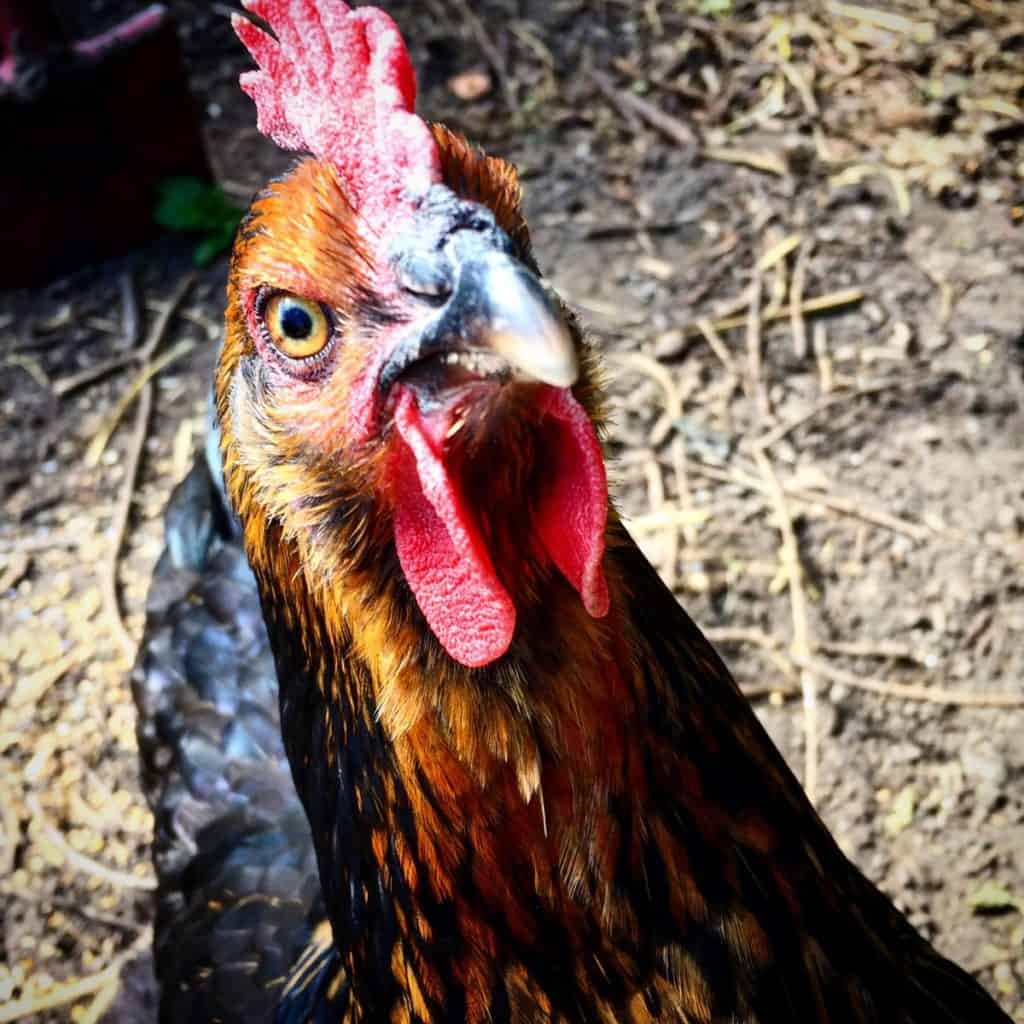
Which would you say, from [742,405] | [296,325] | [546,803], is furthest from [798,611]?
[296,325]

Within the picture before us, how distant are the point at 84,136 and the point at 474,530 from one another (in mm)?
3276

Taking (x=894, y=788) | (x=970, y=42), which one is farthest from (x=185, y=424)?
(x=970, y=42)

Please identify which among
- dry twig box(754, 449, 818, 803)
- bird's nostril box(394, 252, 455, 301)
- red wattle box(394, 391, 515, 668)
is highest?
bird's nostril box(394, 252, 455, 301)

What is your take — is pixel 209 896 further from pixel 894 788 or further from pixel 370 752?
pixel 894 788

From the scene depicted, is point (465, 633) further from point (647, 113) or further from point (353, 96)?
point (647, 113)

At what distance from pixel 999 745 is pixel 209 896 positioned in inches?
71.9

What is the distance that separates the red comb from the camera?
1.13m

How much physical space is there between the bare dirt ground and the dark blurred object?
149 millimetres

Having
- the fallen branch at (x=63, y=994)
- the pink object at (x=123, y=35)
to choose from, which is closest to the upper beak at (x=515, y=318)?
the fallen branch at (x=63, y=994)

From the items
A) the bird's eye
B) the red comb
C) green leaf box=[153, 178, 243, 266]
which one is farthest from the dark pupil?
green leaf box=[153, 178, 243, 266]

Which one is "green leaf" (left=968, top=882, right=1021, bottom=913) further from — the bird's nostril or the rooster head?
the bird's nostril

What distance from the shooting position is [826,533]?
301 centimetres

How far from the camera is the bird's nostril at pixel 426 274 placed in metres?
1.08

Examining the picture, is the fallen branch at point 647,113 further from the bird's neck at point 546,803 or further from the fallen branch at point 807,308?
the bird's neck at point 546,803
